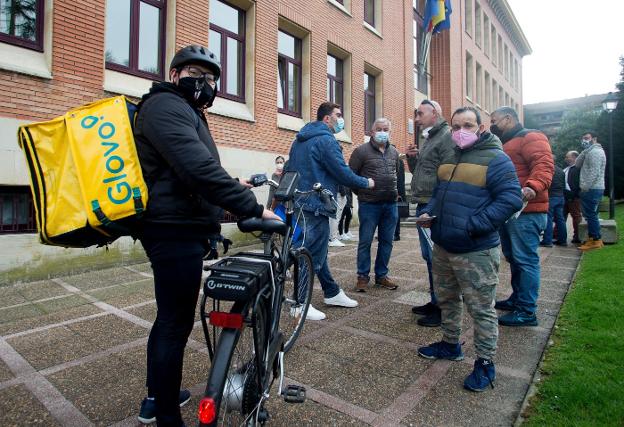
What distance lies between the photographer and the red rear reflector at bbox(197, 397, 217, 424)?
1584mm

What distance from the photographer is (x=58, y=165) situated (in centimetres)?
192

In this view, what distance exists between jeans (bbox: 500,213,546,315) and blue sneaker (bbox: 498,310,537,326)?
37mm

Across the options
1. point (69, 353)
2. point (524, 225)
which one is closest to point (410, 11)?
point (524, 225)

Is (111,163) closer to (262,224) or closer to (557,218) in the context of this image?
(262,224)

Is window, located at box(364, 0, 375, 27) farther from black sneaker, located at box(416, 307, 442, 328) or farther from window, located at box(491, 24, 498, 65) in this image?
window, located at box(491, 24, 498, 65)

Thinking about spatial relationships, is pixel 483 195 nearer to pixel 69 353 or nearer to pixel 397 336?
pixel 397 336

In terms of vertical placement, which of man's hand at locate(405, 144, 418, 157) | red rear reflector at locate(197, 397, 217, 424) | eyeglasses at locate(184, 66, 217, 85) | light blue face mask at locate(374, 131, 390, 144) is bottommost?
red rear reflector at locate(197, 397, 217, 424)

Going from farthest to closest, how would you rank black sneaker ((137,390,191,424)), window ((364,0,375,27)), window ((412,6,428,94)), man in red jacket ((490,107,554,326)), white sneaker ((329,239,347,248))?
window ((412,6,428,94)) < window ((364,0,375,27)) < white sneaker ((329,239,347,248)) < man in red jacket ((490,107,554,326)) < black sneaker ((137,390,191,424))

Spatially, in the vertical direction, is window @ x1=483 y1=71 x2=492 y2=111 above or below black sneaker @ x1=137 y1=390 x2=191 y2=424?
above

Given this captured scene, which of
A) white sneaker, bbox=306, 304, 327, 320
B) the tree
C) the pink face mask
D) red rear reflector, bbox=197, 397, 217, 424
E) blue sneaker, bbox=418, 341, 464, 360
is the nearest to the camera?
red rear reflector, bbox=197, 397, 217, 424

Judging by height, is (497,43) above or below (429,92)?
above

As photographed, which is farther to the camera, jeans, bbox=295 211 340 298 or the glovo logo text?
jeans, bbox=295 211 340 298

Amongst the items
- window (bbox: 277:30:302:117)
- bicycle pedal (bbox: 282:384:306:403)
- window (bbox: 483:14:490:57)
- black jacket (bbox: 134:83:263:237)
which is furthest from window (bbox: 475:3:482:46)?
bicycle pedal (bbox: 282:384:306:403)

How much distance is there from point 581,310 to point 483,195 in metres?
2.34
